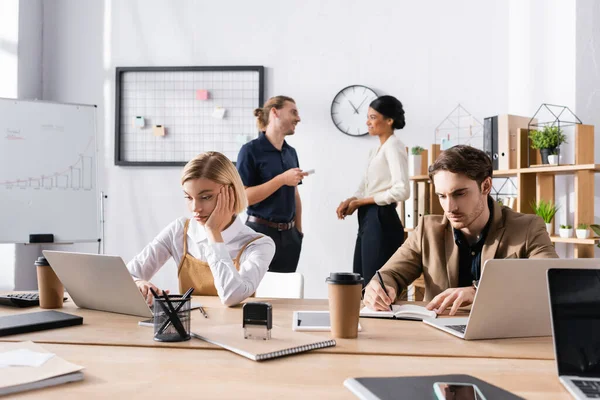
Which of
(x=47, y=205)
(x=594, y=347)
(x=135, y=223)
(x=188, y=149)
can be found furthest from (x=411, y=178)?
(x=594, y=347)

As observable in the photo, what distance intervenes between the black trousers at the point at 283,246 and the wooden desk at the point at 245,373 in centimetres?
180

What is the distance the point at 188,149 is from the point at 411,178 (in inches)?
61.7

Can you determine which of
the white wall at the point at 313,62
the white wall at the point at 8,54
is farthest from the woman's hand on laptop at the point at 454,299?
the white wall at the point at 8,54

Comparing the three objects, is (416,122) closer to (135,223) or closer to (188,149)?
(188,149)

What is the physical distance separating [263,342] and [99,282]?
0.55 metres

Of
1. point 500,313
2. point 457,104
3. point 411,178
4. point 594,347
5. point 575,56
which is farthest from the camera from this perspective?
point 457,104

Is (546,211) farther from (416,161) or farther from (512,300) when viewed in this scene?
(512,300)

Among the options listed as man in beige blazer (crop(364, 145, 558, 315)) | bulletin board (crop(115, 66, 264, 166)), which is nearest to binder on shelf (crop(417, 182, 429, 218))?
bulletin board (crop(115, 66, 264, 166))

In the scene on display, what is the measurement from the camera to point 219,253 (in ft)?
5.39

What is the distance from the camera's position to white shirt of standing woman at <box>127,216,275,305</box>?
1.60 m

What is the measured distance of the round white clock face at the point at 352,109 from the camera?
3779 millimetres

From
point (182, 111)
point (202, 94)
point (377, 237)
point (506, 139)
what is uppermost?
point (202, 94)

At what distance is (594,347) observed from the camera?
87cm

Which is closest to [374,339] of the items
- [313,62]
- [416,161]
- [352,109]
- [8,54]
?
[416,161]
